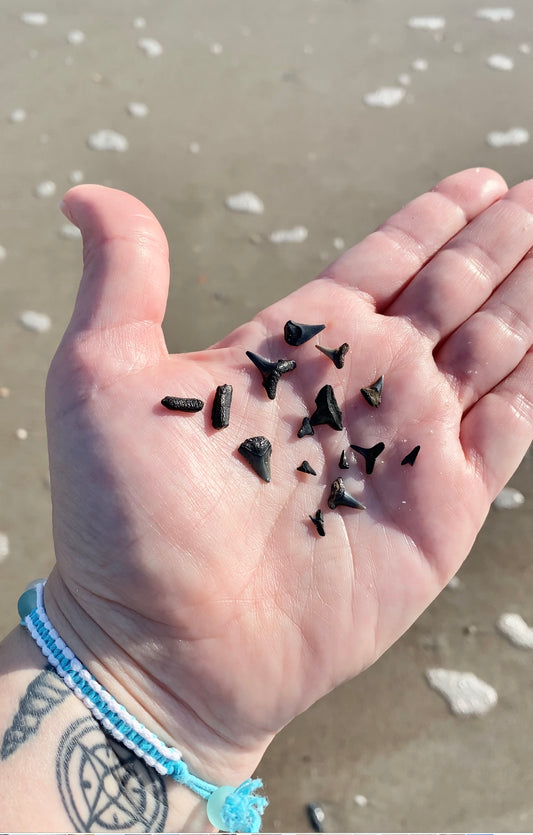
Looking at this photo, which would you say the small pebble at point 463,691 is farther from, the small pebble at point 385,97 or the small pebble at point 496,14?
the small pebble at point 496,14

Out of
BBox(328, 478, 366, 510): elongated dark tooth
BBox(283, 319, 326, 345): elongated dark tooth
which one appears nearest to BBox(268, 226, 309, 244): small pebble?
BBox(283, 319, 326, 345): elongated dark tooth

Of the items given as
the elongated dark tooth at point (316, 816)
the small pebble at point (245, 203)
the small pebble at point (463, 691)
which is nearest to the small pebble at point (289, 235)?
the small pebble at point (245, 203)

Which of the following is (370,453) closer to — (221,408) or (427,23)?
(221,408)

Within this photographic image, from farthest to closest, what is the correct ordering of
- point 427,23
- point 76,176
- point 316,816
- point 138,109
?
point 427,23, point 138,109, point 76,176, point 316,816

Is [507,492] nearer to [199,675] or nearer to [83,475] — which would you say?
[199,675]

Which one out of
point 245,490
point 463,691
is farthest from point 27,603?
point 463,691

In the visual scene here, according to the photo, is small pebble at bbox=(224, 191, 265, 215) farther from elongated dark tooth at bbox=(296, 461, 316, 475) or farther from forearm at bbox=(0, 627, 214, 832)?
forearm at bbox=(0, 627, 214, 832)

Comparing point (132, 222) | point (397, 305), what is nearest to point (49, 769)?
point (132, 222)
